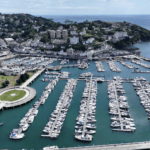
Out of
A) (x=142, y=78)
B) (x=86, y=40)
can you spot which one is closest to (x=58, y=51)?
(x=86, y=40)

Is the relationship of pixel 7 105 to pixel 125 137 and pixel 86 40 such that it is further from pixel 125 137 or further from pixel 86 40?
pixel 86 40

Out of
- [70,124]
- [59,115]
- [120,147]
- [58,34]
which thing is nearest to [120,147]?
[120,147]

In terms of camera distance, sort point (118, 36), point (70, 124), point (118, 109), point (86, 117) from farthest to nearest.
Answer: point (118, 36) → point (118, 109) → point (86, 117) → point (70, 124)

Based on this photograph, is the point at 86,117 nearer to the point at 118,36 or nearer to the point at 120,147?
the point at 120,147

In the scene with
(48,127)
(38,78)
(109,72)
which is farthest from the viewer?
(109,72)

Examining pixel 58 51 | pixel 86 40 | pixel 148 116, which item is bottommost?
pixel 148 116

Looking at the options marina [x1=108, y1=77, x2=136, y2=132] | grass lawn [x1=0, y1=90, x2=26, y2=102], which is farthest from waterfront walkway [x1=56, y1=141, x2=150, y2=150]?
grass lawn [x1=0, y1=90, x2=26, y2=102]

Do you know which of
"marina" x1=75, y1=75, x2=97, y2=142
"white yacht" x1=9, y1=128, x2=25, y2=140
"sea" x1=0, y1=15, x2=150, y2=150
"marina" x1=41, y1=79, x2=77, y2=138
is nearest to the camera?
"sea" x1=0, y1=15, x2=150, y2=150

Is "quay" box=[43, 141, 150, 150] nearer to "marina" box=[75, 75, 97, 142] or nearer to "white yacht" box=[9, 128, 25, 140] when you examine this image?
"marina" box=[75, 75, 97, 142]

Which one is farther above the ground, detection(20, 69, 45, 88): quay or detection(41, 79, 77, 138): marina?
detection(20, 69, 45, 88): quay

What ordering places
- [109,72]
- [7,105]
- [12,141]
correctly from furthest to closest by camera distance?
[109,72] < [7,105] < [12,141]

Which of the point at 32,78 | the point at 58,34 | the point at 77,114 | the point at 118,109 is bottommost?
the point at 77,114
